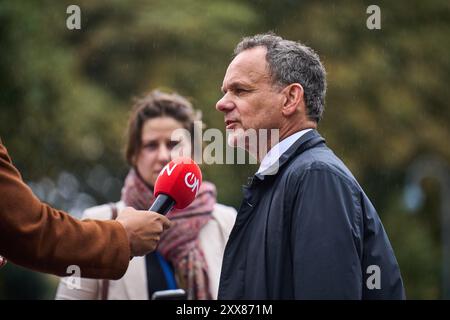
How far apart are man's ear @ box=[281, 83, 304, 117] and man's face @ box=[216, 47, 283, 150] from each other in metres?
0.03

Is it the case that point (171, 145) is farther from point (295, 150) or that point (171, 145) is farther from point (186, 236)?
point (295, 150)

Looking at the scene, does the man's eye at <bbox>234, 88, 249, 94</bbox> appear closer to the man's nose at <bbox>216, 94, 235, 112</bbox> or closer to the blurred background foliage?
the man's nose at <bbox>216, 94, 235, 112</bbox>

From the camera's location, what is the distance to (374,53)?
12.7m

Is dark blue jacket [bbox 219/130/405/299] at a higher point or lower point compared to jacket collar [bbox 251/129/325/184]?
lower

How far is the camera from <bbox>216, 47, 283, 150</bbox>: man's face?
4.17 meters

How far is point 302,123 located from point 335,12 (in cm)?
898

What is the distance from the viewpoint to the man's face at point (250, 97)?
4168 millimetres

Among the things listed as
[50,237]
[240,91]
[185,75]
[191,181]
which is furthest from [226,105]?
[185,75]

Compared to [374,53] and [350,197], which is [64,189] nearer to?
[374,53]

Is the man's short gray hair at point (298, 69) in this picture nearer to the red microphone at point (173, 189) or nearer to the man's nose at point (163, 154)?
the red microphone at point (173, 189)

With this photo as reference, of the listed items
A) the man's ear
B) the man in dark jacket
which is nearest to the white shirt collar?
the man in dark jacket

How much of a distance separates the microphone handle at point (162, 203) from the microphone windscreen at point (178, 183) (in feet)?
0.06

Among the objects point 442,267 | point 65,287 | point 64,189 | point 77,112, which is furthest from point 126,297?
point 442,267

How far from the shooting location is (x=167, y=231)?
17.8 feet
